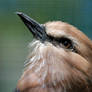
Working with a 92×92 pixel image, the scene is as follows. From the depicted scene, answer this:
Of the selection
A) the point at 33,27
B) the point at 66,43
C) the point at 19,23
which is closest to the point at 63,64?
the point at 66,43

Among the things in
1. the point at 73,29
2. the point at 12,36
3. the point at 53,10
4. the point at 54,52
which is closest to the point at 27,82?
the point at 54,52

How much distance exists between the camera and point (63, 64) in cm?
207

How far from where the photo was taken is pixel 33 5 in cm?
284

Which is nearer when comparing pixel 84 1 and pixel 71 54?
pixel 71 54

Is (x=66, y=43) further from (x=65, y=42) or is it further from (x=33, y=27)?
(x=33, y=27)

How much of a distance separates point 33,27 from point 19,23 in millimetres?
1088

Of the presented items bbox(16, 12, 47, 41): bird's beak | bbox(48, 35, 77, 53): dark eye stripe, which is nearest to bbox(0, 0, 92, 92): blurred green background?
bbox(16, 12, 47, 41): bird's beak

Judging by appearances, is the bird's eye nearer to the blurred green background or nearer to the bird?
the bird

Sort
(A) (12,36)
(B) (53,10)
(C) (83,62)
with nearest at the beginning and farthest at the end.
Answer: (C) (83,62), (B) (53,10), (A) (12,36)

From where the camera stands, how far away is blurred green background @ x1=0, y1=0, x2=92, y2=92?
108 inches

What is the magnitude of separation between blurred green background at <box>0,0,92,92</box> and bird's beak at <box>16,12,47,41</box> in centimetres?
43

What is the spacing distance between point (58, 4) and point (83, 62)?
2.53ft

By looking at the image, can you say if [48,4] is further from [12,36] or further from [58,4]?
[12,36]

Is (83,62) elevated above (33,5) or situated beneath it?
situated beneath
